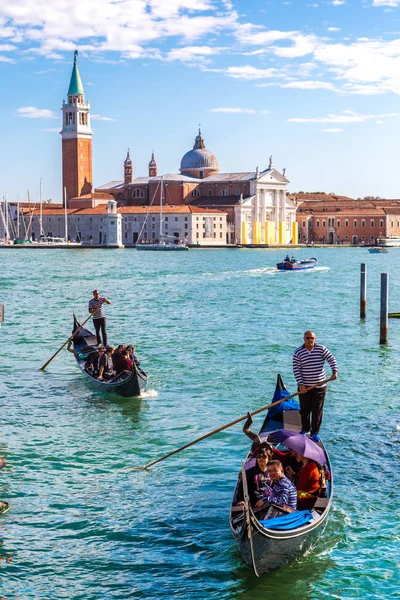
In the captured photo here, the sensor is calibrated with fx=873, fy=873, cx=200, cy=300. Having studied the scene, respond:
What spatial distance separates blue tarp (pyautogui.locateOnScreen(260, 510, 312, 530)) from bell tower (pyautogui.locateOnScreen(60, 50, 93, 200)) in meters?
86.5

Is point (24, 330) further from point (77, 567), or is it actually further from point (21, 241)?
point (21, 241)

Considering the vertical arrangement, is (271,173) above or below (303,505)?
above

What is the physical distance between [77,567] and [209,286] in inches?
1116

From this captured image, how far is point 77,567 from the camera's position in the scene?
6.17 metres

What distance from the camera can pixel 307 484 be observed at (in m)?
6.43

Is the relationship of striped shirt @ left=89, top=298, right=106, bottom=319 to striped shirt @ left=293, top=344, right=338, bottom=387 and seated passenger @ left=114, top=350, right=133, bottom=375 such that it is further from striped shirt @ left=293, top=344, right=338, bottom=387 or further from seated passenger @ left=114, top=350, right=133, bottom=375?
striped shirt @ left=293, top=344, right=338, bottom=387

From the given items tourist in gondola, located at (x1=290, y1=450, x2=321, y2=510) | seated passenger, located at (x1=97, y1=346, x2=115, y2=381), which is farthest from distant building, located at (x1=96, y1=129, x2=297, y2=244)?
tourist in gondola, located at (x1=290, y1=450, x2=321, y2=510)

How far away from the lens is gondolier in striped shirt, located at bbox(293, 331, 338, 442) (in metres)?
7.74

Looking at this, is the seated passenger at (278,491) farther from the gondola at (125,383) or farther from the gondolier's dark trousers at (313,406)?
the gondola at (125,383)

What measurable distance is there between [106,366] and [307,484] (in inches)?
226

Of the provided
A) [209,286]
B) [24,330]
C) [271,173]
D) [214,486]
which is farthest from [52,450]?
[271,173]

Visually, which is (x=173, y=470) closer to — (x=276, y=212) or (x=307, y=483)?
(x=307, y=483)

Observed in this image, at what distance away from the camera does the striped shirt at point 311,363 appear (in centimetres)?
776

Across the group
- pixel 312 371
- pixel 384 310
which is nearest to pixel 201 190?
pixel 384 310
